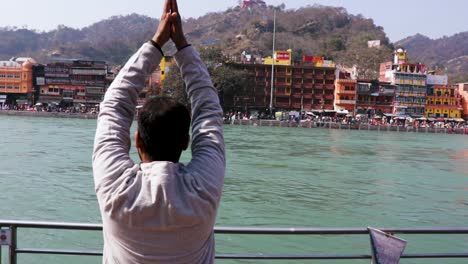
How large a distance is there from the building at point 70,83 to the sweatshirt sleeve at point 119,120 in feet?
239

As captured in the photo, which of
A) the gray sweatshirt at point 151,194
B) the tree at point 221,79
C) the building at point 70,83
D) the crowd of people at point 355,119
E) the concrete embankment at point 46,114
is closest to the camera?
the gray sweatshirt at point 151,194

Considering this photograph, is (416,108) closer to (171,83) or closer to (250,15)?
(171,83)

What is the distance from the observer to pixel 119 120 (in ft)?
5.24

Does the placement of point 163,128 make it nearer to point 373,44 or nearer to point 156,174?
point 156,174

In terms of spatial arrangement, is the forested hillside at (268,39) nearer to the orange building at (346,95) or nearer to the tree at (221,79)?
the orange building at (346,95)

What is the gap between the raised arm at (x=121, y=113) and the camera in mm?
1532

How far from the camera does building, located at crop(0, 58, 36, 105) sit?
237 feet

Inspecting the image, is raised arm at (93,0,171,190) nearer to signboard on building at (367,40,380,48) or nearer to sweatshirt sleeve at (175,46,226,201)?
sweatshirt sleeve at (175,46,226,201)

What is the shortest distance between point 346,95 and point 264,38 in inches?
2171

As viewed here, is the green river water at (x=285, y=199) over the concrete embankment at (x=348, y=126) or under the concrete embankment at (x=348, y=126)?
over

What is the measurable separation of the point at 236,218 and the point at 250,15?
7002 inches


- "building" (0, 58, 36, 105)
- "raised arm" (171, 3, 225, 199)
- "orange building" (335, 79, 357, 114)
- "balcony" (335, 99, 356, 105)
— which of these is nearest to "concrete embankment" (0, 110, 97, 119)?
"building" (0, 58, 36, 105)

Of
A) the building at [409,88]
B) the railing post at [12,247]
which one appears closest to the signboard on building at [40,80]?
the building at [409,88]

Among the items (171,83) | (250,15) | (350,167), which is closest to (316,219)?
(350,167)
